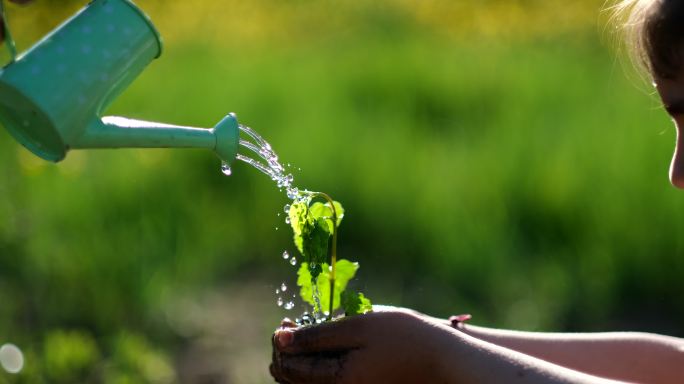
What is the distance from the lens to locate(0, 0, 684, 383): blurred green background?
2.90 m

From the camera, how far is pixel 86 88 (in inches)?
50.9

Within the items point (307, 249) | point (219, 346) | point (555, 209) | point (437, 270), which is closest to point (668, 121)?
point (555, 209)

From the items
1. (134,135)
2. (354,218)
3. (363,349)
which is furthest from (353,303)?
(354,218)

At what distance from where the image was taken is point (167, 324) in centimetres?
290

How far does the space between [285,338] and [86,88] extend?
1.36 ft

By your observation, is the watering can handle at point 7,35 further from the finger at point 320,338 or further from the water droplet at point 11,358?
the water droplet at point 11,358

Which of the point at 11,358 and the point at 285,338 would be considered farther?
the point at 11,358

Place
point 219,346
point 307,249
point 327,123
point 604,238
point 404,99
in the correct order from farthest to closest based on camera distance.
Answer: point 404,99 → point 327,123 → point 604,238 → point 219,346 → point 307,249

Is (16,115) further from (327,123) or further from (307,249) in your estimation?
(327,123)

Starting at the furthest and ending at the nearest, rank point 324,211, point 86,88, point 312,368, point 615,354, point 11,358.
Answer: point 11,358 → point 615,354 → point 324,211 → point 312,368 → point 86,88

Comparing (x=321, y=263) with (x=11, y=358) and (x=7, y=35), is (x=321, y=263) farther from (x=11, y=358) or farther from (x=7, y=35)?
(x=11, y=358)

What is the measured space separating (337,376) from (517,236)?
1.84m

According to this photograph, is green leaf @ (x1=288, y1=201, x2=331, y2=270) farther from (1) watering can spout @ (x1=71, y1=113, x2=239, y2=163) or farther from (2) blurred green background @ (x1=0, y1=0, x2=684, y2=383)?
(2) blurred green background @ (x1=0, y1=0, x2=684, y2=383)

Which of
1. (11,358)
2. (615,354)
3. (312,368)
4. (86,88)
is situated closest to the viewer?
(86,88)
